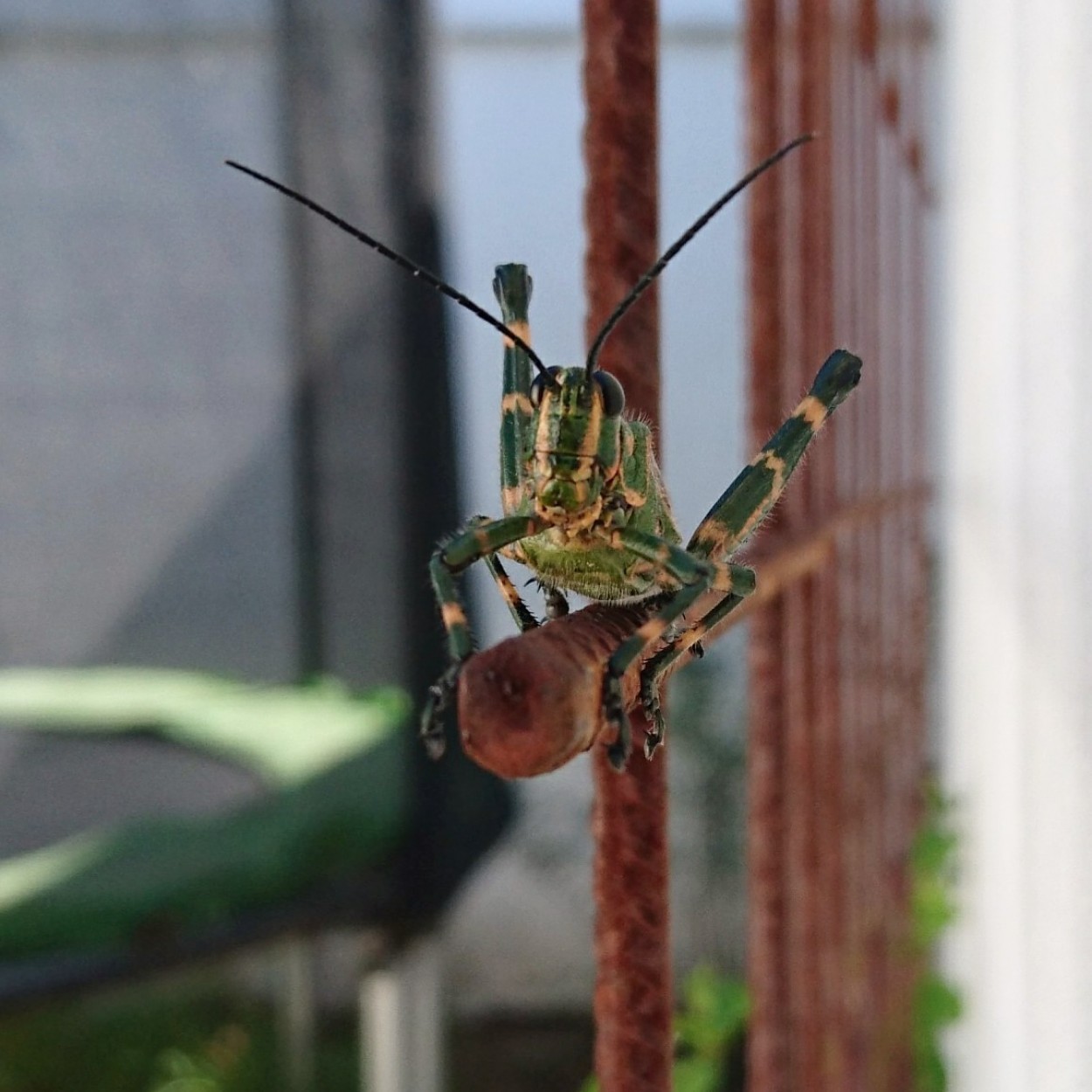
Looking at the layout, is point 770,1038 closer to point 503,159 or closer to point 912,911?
point 912,911

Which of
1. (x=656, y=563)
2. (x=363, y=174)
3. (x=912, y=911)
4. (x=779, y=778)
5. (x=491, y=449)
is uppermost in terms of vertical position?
(x=363, y=174)

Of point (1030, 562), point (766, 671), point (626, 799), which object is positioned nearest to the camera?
point (626, 799)

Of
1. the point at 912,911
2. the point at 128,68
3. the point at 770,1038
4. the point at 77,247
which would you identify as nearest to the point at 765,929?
the point at 770,1038

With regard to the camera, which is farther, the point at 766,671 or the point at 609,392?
the point at 766,671

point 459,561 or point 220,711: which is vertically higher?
point 459,561

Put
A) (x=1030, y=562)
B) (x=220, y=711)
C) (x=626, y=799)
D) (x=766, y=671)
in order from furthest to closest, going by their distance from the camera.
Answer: (x=220, y=711), (x=1030, y=562), (x=766, y=671), (x=626, y=799)

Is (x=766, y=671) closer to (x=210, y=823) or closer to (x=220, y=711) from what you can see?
(x=210, y=823)

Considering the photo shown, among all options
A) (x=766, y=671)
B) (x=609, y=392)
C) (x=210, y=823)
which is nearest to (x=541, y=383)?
(x=609, y=392)
